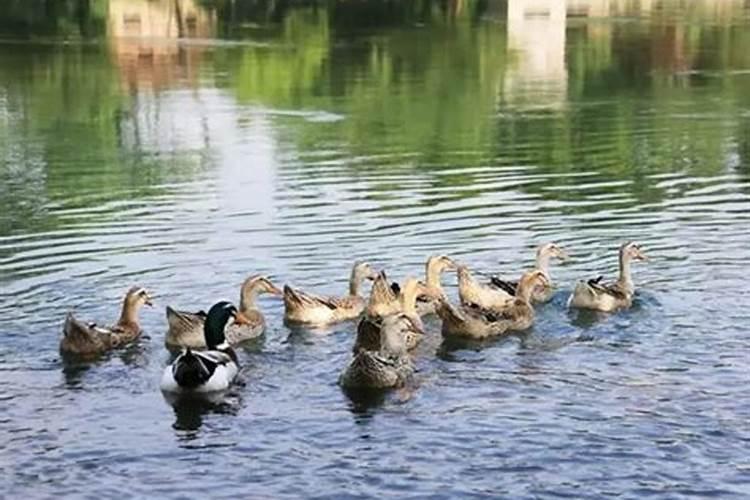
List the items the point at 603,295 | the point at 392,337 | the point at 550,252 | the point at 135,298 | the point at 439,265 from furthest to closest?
the point at 550,252 < the point at 439,265 < the point at 603,295 < the point at 135,298 < the point at 392,337

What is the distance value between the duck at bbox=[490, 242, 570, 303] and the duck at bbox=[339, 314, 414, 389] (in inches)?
117

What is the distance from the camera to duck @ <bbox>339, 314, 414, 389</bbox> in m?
15.2

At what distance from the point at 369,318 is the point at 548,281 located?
9.96 feet

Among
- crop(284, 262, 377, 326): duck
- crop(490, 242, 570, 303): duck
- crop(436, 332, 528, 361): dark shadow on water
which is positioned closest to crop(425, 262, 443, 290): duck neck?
Answer: crop(490, 242, 570, 303): duck

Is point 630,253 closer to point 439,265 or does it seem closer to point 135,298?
point 439,265

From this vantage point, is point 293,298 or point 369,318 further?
point 293,298

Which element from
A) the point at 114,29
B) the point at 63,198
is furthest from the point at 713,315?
the point at 114,29

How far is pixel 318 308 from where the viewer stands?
59.3ft

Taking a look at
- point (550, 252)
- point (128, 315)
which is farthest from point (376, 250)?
point (128, 315)

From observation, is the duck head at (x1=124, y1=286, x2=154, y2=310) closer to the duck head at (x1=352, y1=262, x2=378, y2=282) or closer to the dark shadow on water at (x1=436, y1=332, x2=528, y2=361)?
the duck head at (x1=352, y1=262, x2=378, y2=282)

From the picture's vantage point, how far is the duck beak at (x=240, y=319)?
57.3 ft

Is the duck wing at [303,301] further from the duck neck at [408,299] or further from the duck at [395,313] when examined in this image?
the duck neck at [408,299]

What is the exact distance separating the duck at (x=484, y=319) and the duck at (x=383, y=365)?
117 cm

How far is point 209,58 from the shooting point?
2186 inches
